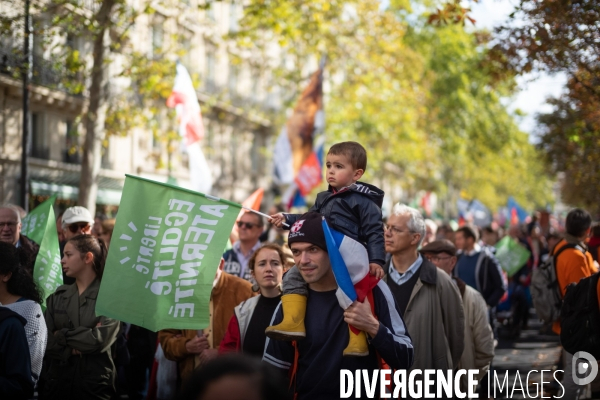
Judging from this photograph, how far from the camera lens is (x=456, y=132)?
48656 mm

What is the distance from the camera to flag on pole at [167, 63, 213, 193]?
47.5 ft

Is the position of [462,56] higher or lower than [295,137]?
higher

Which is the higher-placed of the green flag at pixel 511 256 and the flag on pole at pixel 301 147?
the flag on pole at pixel 301 147

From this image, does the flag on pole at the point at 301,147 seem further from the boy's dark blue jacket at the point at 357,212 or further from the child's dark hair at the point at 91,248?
the boy's dark blue jacket at the point at 357,212

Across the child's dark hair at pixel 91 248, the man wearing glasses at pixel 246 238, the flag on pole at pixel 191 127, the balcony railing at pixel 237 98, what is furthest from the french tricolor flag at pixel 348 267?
the balcony railing at pixel 237 98

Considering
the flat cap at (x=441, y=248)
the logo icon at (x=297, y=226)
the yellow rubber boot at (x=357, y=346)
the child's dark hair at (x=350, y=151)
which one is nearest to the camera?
the yellow rubber boot at (x=357, y=346)

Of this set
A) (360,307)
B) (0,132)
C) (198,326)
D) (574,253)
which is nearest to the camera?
(360,307)

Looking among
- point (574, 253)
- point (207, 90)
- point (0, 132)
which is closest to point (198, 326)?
point (574, 253)

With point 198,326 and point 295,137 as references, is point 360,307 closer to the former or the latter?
point 198,326

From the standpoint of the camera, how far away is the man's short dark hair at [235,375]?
237 centimetres

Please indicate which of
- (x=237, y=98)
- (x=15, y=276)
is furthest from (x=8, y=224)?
(x=237, y=98)

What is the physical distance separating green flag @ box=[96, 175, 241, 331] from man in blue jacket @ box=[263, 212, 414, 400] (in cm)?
122

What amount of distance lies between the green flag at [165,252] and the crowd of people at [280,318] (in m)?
0.45

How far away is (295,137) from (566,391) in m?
12.3
